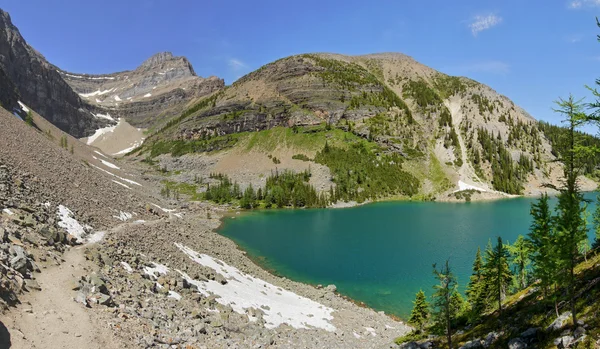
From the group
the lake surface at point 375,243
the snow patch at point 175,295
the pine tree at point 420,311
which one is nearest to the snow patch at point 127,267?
the snow patch at point 175,295

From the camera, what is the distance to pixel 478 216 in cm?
10000

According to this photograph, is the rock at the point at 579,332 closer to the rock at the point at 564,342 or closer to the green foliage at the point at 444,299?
the rock at the point at 564,342

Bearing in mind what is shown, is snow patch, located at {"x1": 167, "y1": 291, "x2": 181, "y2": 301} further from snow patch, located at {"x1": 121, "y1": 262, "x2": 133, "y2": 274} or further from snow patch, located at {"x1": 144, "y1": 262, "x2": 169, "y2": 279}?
snow patch, located at {"x1": 121, "y1": 262, "x2": 133, "y2": 274}

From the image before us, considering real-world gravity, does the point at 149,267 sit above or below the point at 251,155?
below

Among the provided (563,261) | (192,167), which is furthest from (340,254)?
(192,167)

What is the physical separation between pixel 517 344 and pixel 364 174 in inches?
5938

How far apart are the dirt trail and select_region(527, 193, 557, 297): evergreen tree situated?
22533 millimetres

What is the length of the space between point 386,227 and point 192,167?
14222 cm

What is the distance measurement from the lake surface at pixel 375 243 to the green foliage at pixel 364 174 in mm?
34646

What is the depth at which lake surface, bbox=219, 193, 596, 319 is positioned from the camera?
45.1m

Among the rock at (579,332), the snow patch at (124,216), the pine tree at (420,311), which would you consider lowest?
the pine tree at (420,311)

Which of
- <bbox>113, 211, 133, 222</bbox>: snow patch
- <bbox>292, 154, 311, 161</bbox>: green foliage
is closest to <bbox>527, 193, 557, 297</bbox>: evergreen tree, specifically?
<bbox>113, 211, 133, 222</bbox>: snow patch

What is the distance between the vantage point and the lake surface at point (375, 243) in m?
45.1

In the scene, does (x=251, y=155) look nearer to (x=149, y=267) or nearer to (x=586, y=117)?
(x=149, y=267)
